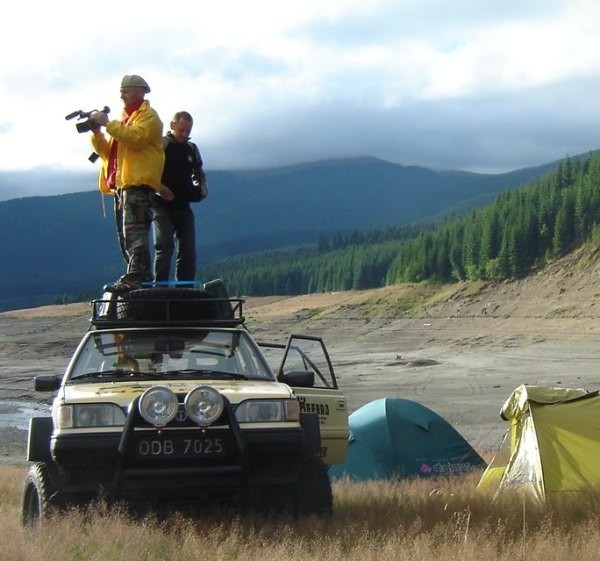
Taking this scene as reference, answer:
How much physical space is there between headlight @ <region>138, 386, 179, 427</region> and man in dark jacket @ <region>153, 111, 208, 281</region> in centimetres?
332

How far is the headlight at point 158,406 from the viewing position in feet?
24.3

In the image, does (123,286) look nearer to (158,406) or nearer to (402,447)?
(158,406)

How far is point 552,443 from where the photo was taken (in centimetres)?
1091

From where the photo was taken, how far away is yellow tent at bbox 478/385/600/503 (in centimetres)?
1069

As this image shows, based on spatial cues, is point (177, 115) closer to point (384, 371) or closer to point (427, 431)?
point (427, 431)

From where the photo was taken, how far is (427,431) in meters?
14.7

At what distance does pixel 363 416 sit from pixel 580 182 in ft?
257

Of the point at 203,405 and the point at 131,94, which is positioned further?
the point at 131,94

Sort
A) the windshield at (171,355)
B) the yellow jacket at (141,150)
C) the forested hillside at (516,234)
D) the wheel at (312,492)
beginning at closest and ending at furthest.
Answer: the wheel at (312,492) < the windshield at (171,355) < the yellow jacket at (141,150) < the forested hillside at (516,234)

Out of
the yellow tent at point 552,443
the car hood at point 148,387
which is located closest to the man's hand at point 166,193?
the car hood at point 148,387

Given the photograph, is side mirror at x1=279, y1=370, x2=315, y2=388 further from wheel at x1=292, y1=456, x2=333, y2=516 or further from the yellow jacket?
the yellow jacket

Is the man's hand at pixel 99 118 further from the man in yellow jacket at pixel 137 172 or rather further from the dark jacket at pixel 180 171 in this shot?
the dark jacket at pixel 180 171

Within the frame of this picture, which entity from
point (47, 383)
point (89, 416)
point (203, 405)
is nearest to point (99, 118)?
point (47, 383)

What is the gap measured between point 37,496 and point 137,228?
9.27 feet
